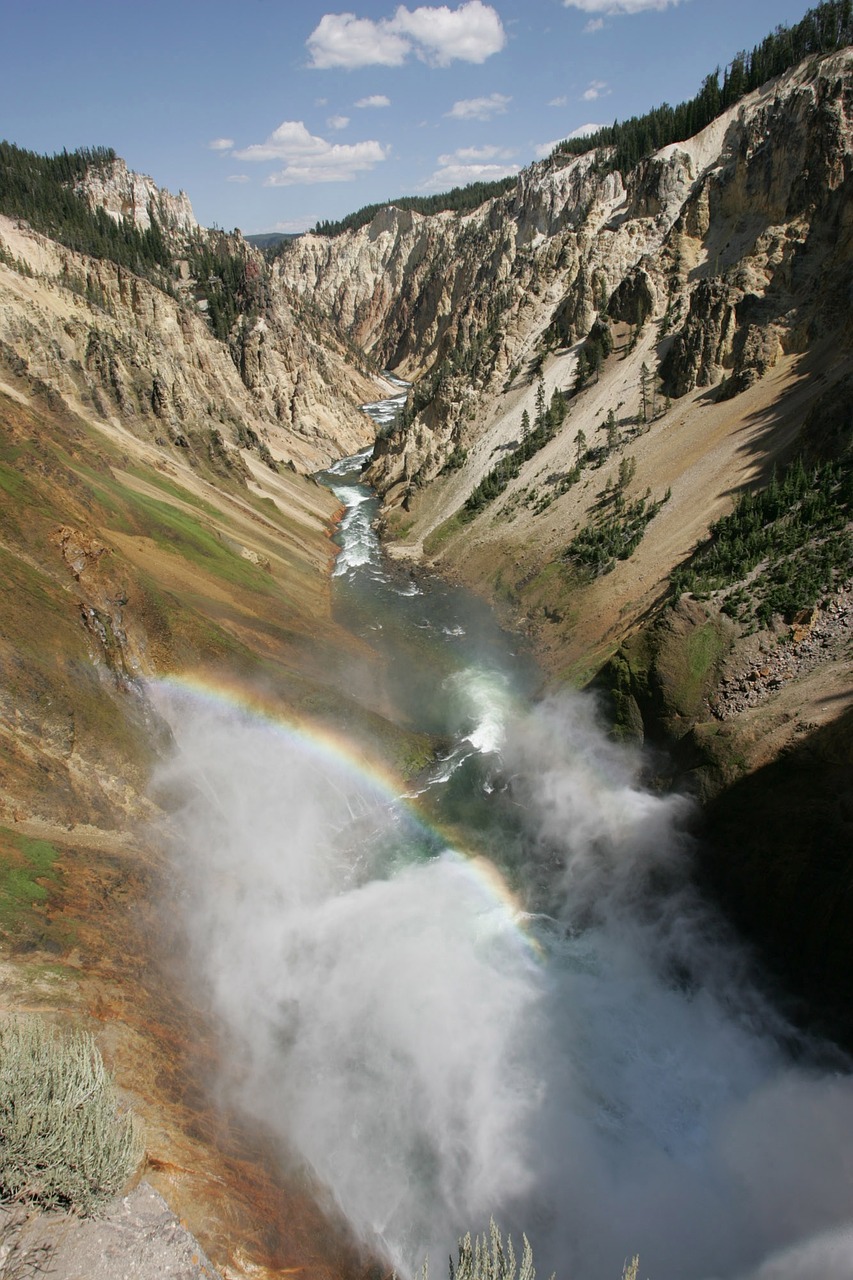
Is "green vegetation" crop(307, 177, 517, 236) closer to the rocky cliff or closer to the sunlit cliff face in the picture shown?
the rocky cliff

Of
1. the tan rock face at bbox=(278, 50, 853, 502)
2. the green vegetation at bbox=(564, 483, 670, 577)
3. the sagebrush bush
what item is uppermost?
the tan rock face at bbox=(278, 50, 853, 502)

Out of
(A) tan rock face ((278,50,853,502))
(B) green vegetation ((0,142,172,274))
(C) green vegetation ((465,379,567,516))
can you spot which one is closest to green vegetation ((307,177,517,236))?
(A) tan rock face ((278,50,853,502))

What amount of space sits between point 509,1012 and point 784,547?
674 inches

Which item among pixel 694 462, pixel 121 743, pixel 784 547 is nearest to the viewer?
pixel 121 743

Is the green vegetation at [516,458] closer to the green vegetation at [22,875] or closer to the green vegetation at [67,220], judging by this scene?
the green vegetation at [22,875]

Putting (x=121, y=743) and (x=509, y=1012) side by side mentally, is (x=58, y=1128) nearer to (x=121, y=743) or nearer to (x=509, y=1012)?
(x=509, y=1012)

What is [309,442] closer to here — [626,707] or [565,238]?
[565,238]

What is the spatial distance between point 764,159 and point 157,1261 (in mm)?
61759

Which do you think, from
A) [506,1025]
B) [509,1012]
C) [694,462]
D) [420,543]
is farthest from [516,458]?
[506,1025]

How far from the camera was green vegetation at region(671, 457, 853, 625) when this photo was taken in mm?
20656

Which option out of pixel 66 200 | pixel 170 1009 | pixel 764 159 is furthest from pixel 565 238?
pixel 170 1009

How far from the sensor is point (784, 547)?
23.0 m

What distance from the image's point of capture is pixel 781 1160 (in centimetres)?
1198

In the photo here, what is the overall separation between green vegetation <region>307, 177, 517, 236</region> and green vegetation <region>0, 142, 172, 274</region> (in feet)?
248
